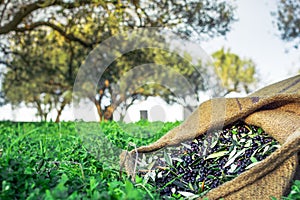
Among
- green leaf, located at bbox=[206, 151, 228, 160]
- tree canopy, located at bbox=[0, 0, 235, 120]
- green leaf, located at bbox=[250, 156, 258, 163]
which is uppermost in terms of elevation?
tree canopy, located at bbox=[0, 0, 235, 120]

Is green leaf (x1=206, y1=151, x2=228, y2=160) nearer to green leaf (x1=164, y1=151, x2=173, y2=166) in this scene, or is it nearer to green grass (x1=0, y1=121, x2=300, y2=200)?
green leaf (x1=164, y1=151, x2=173, y2=166)

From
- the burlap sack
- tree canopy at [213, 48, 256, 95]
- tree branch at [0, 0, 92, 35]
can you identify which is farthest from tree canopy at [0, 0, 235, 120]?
tree canopy at [213, 48, 256, 95]

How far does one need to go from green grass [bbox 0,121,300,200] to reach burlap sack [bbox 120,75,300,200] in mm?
116

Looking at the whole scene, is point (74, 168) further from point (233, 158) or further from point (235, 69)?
point (235, 69)

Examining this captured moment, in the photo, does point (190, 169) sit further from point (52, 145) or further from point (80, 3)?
point (80, 3)

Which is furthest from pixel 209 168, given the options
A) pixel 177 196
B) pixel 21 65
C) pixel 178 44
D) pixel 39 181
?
pixel 21 65

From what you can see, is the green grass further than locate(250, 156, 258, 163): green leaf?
No

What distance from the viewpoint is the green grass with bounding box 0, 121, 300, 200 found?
1.46 m

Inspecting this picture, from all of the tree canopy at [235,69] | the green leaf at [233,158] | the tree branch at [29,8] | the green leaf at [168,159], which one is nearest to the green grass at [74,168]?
the green leaf at [168,159]

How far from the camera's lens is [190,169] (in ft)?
7.97

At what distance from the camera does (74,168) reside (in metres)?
2.52

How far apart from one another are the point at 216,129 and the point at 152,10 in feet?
18.0

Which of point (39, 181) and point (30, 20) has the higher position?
point (30, 20)

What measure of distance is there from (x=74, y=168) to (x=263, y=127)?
119 centimetres
